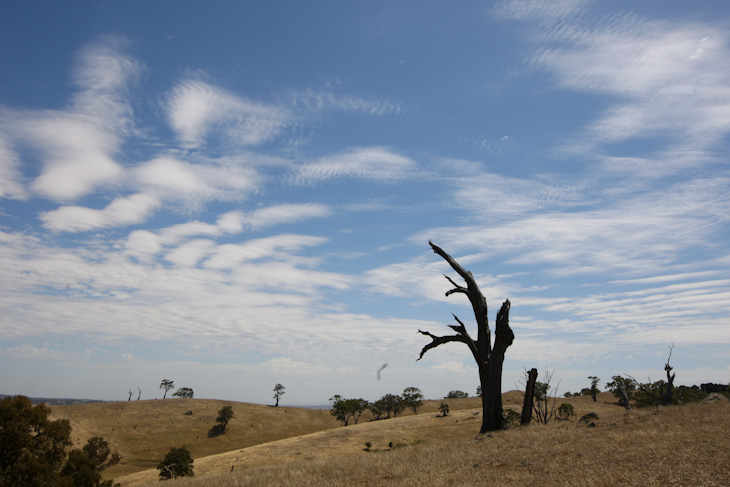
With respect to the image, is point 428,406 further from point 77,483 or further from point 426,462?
point 426,462

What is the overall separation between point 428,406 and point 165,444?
213 feet

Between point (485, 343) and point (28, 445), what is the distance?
2888 cm

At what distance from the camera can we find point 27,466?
82.0 ft

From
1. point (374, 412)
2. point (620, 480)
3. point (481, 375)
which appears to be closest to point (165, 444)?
point (374, 412)

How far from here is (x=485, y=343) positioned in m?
24.0

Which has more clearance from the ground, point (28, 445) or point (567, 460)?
point (567, 460)

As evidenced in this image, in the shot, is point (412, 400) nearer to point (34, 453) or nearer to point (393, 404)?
point (393, 404)

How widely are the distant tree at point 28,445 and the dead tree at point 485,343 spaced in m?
23.8

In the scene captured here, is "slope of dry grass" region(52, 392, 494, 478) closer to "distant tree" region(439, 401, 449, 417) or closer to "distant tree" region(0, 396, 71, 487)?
"distant tree" region(439, 401, 449, 417)

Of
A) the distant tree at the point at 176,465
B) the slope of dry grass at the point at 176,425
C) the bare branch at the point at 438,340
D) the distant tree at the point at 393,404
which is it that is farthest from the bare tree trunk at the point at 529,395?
the distant tree at the point at 393,404

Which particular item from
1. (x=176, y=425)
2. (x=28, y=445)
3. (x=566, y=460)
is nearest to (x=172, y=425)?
Result: (x=176, y=425)

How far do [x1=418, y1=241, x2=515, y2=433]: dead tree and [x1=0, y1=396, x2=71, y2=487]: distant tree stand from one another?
78.1 feet

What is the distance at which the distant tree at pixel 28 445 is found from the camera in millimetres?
24766

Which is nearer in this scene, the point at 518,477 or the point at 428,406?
the point at 518,477
